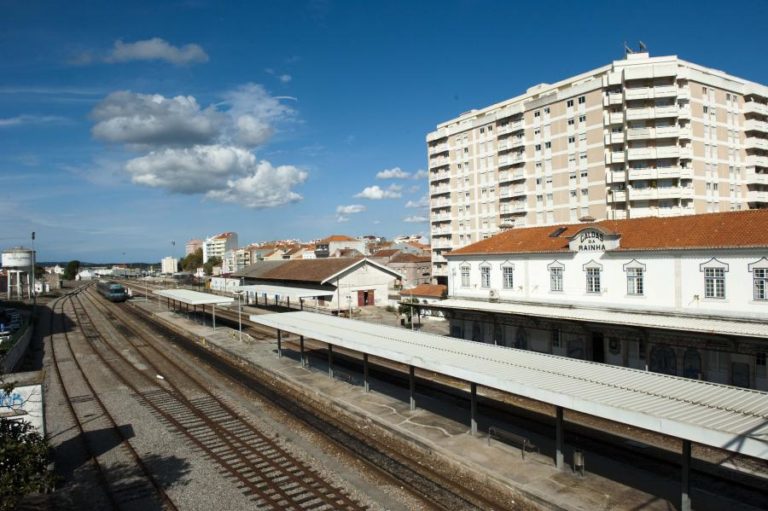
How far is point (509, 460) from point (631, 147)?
4892cm

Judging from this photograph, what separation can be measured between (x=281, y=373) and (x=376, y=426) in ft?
32.6

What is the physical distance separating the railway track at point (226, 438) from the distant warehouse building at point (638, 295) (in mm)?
15568

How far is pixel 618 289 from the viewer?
88.9 feet

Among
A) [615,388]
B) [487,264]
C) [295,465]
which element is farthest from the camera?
[487,264]

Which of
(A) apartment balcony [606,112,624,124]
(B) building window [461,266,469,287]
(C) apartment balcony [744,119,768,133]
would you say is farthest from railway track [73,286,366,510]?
(C) apartment balcony [744,119,768,133]

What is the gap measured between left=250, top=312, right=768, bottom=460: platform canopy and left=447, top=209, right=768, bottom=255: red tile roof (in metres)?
11.8

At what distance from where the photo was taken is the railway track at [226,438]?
45.3 ft

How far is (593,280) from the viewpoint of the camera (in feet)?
93.0

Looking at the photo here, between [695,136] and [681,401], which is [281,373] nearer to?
[681,401]

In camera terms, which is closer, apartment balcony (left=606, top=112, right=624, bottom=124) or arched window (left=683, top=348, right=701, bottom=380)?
arched window (left=683, top=348, right=701, bottom=380)

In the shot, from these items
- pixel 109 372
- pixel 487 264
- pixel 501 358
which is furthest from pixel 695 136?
pixel 109 372

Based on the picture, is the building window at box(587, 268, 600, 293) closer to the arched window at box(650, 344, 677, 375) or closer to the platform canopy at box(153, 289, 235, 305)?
the arched window at box(650, 344, 677, 375)

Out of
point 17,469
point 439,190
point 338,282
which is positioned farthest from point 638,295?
point 439,190

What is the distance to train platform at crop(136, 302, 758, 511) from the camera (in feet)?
41.5
